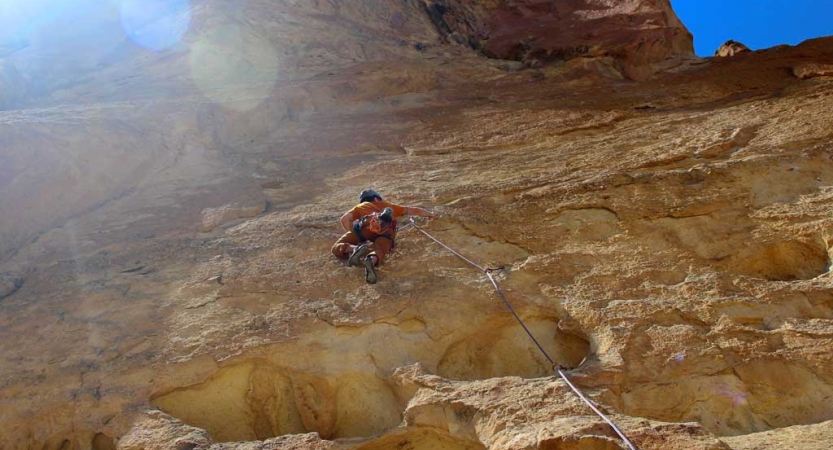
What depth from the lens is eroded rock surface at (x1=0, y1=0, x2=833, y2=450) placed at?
4008mm

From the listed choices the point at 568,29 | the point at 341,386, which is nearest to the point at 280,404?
the point at 341,386

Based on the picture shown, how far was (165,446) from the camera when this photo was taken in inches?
148

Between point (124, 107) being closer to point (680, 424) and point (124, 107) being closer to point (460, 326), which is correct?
point (460, 326)

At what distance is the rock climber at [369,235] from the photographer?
5.23m

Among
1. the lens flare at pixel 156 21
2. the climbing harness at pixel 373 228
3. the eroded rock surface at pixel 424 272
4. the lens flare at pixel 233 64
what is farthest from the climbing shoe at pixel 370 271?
the lens flare at pixel 156 21

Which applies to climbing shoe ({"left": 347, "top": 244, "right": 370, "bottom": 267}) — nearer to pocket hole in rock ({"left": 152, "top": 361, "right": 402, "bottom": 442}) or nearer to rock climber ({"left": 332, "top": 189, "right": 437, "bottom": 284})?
rock climber ({"left": 332, "top": 189, "right": 437, "bottom": 284})

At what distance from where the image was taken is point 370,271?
511 centimetres

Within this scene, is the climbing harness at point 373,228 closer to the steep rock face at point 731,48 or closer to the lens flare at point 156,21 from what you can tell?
the lens flare at point 156,21

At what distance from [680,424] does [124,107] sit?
7182 millimetres

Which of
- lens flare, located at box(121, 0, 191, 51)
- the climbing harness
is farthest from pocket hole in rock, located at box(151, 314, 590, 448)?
lens flare, located at box(121, 0, 191, 51)

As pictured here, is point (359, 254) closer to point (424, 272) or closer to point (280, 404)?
point (424, 272)

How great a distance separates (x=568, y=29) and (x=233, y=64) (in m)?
6.22

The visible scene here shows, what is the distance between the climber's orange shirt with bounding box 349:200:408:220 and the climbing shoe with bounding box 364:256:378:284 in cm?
59

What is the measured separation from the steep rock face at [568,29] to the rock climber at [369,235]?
6.70 meters
